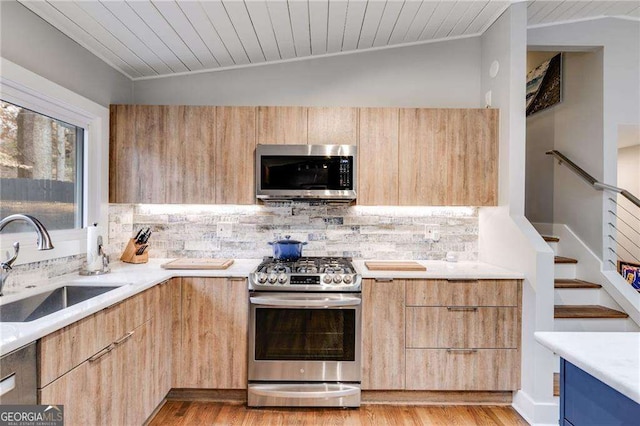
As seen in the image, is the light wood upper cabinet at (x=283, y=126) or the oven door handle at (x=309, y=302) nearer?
the oven door handle at (x=309, y=302)

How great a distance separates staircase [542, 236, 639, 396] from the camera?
A: 273 centimetres

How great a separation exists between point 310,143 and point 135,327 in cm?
172

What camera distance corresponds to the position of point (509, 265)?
102 inches

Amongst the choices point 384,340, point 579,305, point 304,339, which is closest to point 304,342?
point 304,339

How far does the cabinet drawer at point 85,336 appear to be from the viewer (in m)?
1.33

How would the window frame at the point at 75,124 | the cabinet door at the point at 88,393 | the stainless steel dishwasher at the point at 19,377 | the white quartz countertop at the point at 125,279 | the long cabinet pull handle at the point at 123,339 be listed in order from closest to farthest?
the stainless steel dishwasher at the point at 19,377 < the white quartz countertop at the point at 125,279 < the cabinet door at the point at 88,393 < the long cabinet pull handle at the point at 123,339 < the window frame at the point at 75,124

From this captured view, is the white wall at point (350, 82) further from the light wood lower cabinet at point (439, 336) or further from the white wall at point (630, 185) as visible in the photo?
the white wall at point (630, 185)

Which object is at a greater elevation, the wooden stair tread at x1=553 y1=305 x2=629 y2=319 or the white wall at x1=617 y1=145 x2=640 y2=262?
the white wall at x1=617 y1=145 x2=640 y2=262

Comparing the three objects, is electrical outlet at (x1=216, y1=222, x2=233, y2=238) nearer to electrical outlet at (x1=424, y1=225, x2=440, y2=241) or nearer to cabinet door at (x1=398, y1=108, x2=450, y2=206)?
cabinet door at (x1=398, y1=108, x2=450, y2=206)

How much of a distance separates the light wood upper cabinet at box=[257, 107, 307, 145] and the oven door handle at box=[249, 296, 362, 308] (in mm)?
1198

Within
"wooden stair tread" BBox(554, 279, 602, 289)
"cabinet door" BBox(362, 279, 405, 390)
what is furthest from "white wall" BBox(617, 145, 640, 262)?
"cabinet door" BBox(362, 279, 405, 390)

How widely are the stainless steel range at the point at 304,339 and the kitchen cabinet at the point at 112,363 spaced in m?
0.60

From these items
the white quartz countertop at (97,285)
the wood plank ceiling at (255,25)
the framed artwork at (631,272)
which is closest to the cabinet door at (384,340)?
the white quartz countertop at (97,285)

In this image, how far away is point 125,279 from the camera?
2.18 metres
